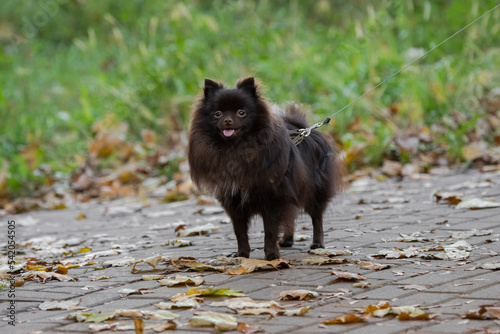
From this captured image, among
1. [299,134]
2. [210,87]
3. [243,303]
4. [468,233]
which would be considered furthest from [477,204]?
[243,303]

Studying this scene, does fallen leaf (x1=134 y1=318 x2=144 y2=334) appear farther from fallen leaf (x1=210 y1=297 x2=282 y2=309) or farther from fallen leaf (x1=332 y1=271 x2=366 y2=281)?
fallen leaf (x1=332 y1=271 x2=366 y2=281)

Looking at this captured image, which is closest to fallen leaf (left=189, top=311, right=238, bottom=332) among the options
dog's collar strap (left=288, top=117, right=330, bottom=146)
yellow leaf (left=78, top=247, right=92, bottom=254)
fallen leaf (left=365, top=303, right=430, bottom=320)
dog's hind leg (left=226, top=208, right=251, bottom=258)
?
fallen leaf (left=365, top=303, right=430, bottom=320)

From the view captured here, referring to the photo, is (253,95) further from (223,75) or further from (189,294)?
(223,75)

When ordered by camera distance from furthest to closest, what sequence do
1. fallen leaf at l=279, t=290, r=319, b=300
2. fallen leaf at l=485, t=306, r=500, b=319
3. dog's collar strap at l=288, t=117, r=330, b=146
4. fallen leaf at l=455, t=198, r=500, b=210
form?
fallen leaf at l=455, t=198, r=500, b=210
dog's collar strap at l=288, t=117, r=330, b=146
fallen leaf at l=279, t=290, r=319, b=300
fallen leaf at l=485, t=306, r=500, b=319

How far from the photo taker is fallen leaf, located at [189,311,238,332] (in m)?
3.05

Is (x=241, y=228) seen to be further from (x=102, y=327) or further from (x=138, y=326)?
(x=138, y=326)

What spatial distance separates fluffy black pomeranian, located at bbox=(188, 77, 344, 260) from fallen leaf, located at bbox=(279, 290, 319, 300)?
3.14ft

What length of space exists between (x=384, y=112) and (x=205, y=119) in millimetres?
5744

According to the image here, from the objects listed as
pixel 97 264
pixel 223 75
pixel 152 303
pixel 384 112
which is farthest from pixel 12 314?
pixel 223 75

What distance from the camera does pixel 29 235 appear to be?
6816 millimetres

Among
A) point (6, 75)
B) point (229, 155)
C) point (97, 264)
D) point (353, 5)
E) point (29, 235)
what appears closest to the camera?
point (229, 155)

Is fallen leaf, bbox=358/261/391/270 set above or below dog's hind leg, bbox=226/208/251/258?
below

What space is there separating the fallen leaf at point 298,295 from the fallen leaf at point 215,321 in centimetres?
43

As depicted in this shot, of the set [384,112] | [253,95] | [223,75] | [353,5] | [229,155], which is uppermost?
[353,5]
